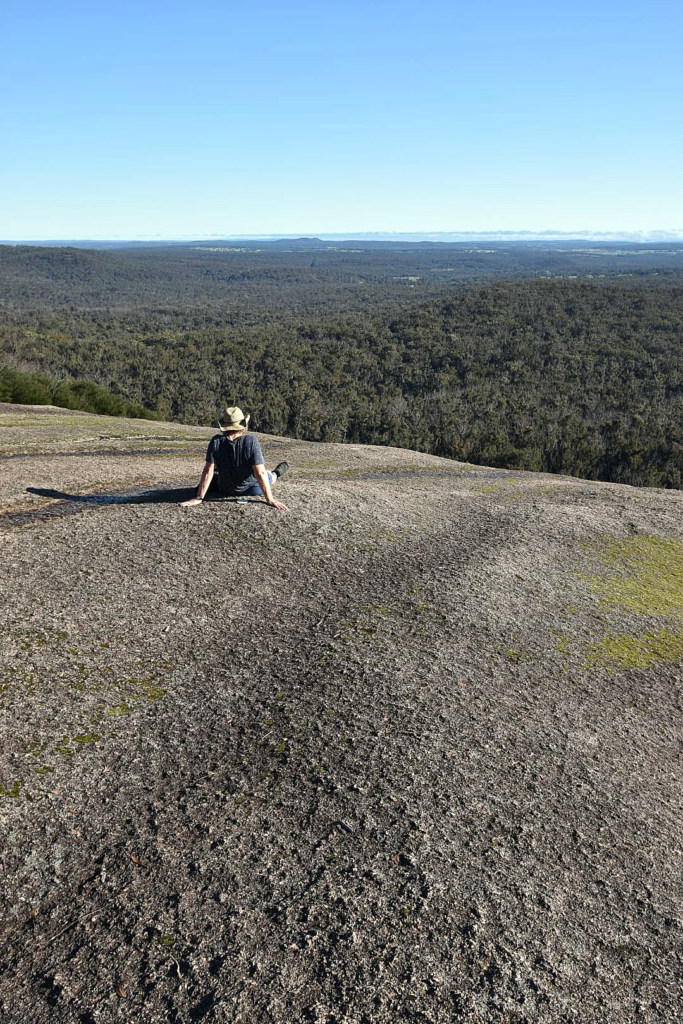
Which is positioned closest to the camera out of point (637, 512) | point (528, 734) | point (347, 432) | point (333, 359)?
point (528, 734)

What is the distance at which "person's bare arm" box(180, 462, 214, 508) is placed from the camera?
52.8ft

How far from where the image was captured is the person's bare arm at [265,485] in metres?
15.9

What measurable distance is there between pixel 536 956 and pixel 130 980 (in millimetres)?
3675

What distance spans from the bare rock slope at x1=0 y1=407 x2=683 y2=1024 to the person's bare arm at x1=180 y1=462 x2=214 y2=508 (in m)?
0.34

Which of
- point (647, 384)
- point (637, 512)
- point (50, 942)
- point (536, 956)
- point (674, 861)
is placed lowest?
point (647, 384)

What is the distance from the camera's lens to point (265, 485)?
1605 centimetres

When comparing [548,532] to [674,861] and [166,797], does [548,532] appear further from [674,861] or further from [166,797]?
[166,797]

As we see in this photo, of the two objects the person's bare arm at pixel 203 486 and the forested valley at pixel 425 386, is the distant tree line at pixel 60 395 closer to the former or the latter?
the forested valley at pixel 425 386

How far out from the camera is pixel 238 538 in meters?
15.0

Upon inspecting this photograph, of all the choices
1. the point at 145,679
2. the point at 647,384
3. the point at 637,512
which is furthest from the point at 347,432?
the point at 145,679

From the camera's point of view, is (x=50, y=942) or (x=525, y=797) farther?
(x=525, y=797)

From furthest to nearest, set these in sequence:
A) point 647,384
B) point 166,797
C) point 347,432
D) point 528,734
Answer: point 647,384 → point 347,432 → point 528,734 → point 166,797

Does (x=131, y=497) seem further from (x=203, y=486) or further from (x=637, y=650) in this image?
(x=637, y=650)

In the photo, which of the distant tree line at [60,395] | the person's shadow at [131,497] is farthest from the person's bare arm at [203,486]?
the distant tree line at [60,395]
